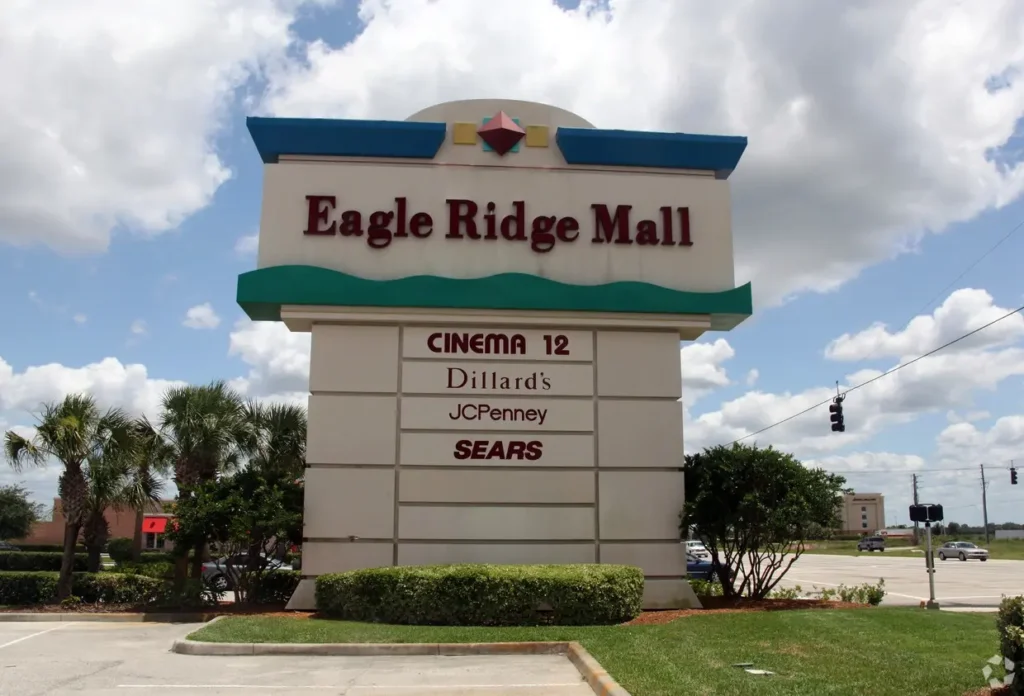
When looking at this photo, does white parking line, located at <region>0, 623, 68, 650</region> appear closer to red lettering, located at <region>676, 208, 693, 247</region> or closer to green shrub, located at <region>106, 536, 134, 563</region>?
red lettering, located at <region>676, 208, 693, 247</region>

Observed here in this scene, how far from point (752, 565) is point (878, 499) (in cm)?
12203

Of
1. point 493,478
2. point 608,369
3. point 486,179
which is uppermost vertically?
point 486,179

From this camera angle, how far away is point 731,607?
17062mm

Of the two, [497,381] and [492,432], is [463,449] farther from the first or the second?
[497,381]

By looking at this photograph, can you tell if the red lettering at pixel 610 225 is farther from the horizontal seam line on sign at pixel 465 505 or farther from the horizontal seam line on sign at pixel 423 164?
the horizontal seam line on sign at pixel 465 505

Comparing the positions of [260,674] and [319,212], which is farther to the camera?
[319,212]

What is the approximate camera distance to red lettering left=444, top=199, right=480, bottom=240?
725 inches

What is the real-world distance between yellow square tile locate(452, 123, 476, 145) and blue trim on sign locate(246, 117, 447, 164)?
33cm

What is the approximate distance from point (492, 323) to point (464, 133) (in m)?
4.25

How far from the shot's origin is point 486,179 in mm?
18766

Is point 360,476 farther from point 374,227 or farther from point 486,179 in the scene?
point 486,179

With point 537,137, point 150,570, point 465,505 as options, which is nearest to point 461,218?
point 537,137

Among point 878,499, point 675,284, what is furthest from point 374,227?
point 878,499

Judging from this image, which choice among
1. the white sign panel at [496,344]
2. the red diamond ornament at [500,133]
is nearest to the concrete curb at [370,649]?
the white sign panel at [496,344]
